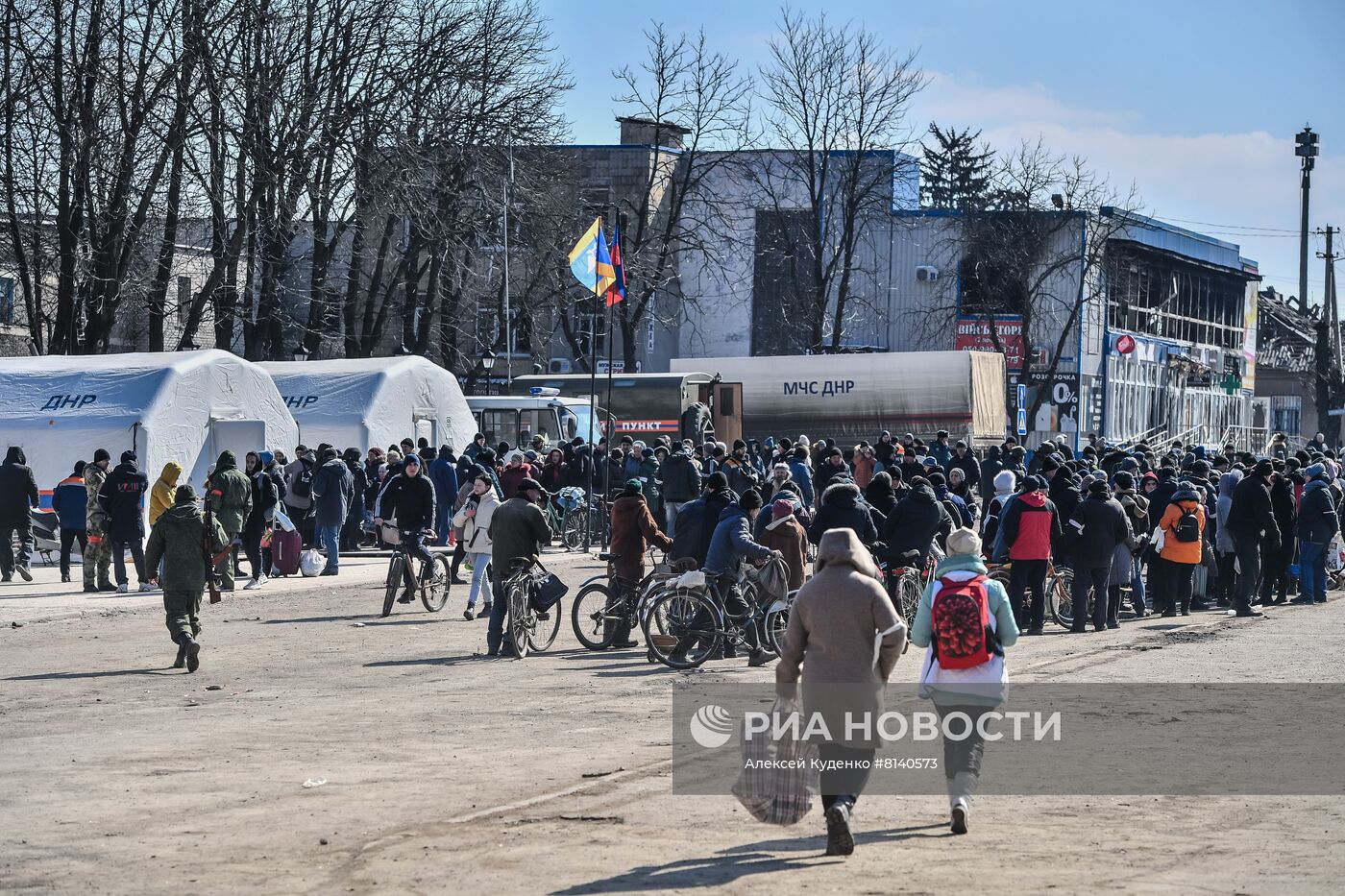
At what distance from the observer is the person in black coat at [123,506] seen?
22094 millimetres

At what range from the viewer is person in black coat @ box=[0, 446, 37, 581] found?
77.0ft

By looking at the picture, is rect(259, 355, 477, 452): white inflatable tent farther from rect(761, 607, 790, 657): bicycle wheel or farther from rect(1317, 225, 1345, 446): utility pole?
rect(1317, 225, 1345, 446): utility pole

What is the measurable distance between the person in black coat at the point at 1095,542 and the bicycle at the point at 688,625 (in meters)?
4.67

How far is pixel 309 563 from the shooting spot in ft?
82.6

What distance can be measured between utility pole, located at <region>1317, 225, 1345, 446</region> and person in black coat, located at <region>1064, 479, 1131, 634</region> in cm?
4674

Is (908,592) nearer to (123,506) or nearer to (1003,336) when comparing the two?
(123,506)

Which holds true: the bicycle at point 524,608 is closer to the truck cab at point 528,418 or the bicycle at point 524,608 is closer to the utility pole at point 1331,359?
the truck cab at point 528,418

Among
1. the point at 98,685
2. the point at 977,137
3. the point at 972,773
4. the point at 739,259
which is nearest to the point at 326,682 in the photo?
the point at 98,685

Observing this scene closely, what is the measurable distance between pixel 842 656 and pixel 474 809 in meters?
2.24

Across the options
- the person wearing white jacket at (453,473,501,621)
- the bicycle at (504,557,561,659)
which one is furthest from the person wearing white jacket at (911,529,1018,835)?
the person wearing white jacket at (453,473,501,621)

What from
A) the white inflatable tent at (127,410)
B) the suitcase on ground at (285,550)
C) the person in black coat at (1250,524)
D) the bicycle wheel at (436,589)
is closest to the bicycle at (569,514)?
the white inflatable tent at (127,410)

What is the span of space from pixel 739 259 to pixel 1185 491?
141ft

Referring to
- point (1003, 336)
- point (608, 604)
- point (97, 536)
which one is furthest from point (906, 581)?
point (1003, 336)

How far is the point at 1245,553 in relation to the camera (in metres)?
21.6
